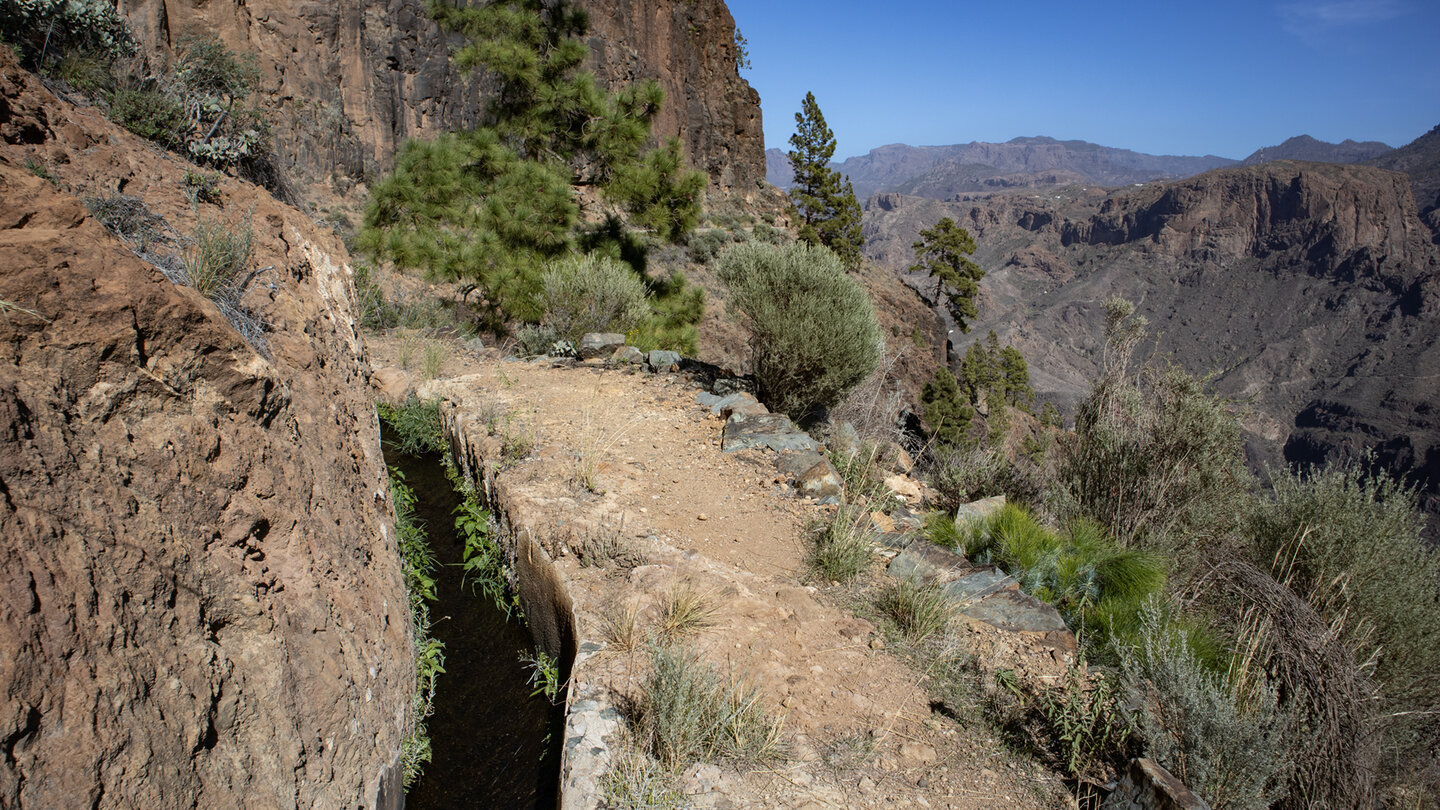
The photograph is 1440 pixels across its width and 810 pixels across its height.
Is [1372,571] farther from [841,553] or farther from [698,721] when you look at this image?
[698,721]

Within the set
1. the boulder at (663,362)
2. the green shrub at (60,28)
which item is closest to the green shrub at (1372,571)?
the boulder at (663,362)

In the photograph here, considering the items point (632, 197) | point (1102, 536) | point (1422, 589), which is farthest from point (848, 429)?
point (632, 197)

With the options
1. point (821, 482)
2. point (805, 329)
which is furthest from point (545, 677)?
point (805, 329)

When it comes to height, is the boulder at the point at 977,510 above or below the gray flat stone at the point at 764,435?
below

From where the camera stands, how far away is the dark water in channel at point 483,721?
2.92m

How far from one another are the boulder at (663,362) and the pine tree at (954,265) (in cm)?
2579

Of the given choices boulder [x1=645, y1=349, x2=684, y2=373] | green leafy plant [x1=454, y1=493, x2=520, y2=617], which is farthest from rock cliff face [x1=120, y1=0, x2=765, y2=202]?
green leafy plant [x1=454, y1=493, x2=520, y2=617]

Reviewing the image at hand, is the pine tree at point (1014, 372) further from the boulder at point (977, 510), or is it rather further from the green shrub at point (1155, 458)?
the boulder at point (977, 510)

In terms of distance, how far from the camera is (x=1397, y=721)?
3.50 m

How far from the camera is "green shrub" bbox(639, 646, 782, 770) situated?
2459mm

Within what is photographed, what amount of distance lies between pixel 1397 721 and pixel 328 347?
5.75 m

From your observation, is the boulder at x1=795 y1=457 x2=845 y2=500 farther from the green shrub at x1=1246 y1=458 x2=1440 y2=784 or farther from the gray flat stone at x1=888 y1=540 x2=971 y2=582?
the green shrub at x1=1246 y1=458 x2=1440 y2=784

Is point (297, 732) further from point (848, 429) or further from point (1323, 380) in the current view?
point (1323, 380)

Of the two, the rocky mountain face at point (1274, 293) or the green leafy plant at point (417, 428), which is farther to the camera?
the rocky mountain face at point (1274, 293)
